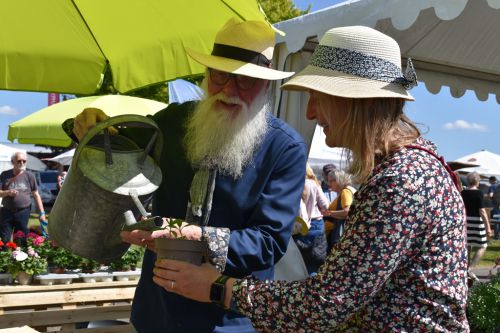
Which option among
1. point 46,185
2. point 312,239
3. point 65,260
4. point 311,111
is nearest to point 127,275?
point 65,260

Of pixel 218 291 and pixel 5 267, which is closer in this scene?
pixel 218 291

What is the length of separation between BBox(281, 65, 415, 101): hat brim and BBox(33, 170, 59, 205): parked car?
22261 millimetres

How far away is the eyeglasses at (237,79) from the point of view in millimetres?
2191

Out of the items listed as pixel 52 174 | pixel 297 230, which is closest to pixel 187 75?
pixel 297 230

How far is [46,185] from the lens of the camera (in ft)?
80.2

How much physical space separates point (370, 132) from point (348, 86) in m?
0.11

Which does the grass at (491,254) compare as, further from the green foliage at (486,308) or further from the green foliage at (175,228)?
the green foliage at (175,228)

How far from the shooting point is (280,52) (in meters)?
4.84

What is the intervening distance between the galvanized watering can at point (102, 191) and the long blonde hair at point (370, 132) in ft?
2.39

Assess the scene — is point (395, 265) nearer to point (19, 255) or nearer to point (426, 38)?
point (19, 255)

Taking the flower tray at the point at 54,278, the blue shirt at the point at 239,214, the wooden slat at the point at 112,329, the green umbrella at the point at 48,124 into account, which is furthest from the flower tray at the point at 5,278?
the blue shirt at the point at 239,214

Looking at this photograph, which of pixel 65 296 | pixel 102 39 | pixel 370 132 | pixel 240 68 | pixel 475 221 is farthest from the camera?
pixel 475 221

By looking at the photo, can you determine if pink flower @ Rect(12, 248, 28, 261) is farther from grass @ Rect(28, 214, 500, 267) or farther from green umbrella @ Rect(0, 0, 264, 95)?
grass @ Rect(28, 214, 500, 267)

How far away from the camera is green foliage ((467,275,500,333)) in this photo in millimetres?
4199
